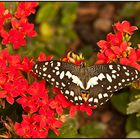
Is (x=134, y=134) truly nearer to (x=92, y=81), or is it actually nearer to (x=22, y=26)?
(x=92, y=81)

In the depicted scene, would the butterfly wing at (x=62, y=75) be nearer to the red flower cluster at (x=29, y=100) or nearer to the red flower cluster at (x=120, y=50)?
the red flower cluster at (x=29, y=100)

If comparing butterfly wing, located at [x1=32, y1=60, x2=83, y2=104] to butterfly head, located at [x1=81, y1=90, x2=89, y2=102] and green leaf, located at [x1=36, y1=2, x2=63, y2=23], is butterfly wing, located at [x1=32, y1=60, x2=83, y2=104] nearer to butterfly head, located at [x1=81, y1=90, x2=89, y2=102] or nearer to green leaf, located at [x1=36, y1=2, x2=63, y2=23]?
butterfly head, located at [x1=81, y1=90, x2=89, y2=102]

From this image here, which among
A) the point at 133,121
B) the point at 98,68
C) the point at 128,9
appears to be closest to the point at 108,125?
the point at 133,121

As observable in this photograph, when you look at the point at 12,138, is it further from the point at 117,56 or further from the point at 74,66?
the point at 117,56

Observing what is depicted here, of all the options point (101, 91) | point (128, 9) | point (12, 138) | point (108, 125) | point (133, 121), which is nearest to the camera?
→ point (101, 91)

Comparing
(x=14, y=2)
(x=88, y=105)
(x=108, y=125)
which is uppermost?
(x=14, y=2)

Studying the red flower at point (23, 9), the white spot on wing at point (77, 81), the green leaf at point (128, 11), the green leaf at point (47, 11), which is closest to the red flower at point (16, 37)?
the red flower at point (23, 9)

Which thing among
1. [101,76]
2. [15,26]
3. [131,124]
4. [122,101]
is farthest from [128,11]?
[101,76]
